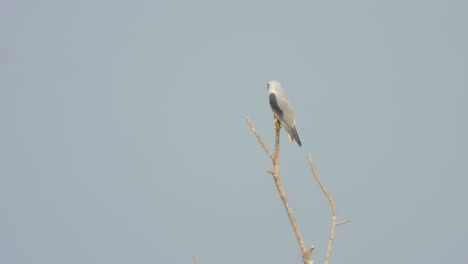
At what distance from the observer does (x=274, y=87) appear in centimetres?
874

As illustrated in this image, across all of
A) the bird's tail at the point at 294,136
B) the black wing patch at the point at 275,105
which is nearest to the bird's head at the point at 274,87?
the black wing patch at the point at 275,105

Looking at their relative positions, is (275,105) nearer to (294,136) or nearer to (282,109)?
(282,109)

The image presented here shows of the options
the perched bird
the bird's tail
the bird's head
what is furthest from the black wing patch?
the bird's tail

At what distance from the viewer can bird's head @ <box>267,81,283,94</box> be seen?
28.4 ft

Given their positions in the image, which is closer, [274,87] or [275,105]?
[275,105]

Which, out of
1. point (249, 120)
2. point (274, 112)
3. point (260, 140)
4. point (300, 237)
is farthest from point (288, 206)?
point (274, 112)

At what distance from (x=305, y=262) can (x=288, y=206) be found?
0.40 m

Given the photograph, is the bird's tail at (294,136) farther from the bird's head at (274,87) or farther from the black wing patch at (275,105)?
the bird's head at (274,87)

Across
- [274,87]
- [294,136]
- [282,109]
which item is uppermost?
[274,87]

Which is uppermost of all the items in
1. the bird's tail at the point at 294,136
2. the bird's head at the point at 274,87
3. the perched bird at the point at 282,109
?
the bird's head at the point at 274,87

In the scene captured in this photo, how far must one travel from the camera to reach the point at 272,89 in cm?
874

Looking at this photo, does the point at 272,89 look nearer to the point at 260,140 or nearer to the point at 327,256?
the point at 260,140

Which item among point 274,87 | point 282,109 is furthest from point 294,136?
point 274,87

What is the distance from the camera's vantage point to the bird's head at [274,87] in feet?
28.4
